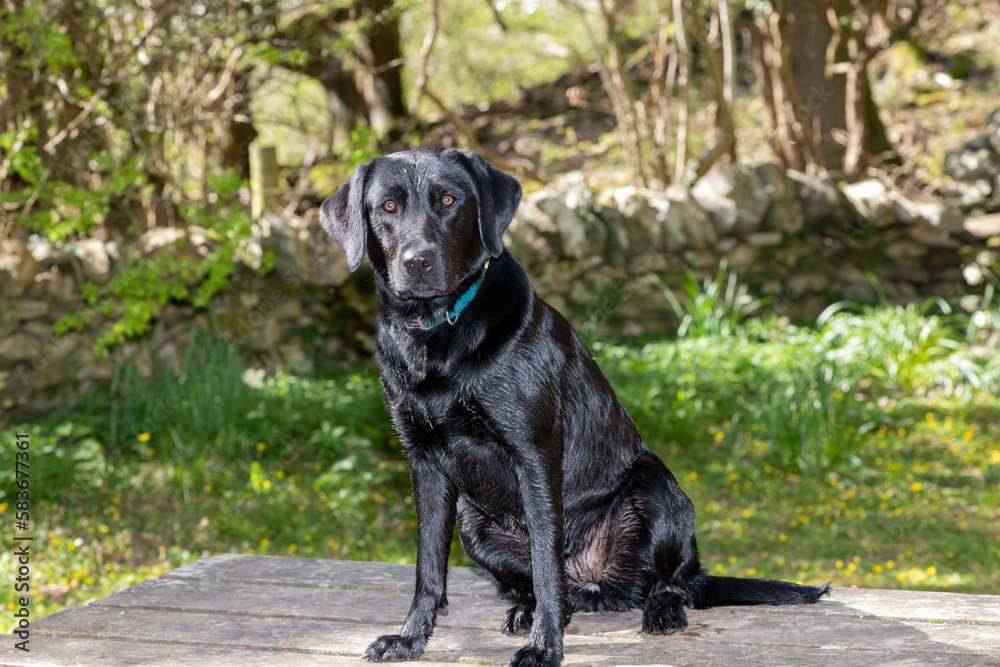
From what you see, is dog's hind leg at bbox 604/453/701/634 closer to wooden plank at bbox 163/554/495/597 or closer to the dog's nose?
wooden plank at bbox 163/554/495/597

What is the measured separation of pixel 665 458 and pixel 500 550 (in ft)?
10.4

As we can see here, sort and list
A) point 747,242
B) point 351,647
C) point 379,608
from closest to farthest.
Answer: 1. point 351,647
2. point 379,608
3. point 747,242

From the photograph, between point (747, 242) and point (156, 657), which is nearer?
point (156, 657)

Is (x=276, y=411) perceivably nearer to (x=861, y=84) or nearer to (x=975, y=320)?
(x=975, y=320)

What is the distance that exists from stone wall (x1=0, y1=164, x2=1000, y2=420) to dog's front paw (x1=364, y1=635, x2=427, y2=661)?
4084 mm

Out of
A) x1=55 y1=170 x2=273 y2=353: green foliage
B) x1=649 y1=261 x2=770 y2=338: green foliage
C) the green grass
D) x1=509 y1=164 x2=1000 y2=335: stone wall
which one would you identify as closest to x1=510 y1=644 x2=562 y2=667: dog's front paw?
the green grass

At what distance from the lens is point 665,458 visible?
568 centimetres

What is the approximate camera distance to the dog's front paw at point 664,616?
251 centimetres

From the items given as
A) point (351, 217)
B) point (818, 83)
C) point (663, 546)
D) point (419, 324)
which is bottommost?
point (663, 546)

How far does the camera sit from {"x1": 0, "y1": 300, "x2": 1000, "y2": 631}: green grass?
4598mm

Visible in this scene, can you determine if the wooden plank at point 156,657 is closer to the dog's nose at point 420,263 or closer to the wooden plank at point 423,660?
the wooden plank at point 423,660

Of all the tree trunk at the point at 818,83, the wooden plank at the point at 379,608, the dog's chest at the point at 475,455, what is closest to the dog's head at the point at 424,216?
the dog's chest at the point at 475,455

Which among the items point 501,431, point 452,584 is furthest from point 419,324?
point 452,584

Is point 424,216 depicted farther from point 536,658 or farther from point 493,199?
point 536,658
